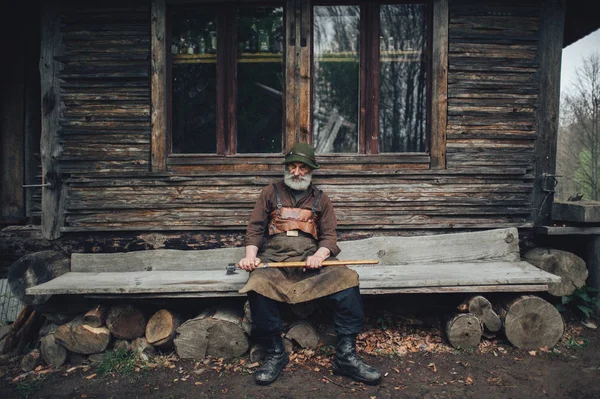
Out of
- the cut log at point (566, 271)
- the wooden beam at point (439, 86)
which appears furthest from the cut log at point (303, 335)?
the cut log at point (566, 271)

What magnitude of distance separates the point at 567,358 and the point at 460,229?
1593mm

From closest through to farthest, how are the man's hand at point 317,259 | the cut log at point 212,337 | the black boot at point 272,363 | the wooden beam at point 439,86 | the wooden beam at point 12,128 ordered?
the black boot at point 272,363 < the man's hand at point 317,259 < the cut log at point 212,337 < the wooden beam at point 439,86 < the wooden beam at point 12,128

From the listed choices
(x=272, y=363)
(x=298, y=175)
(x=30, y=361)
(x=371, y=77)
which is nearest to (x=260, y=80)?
(x=371, y=77)

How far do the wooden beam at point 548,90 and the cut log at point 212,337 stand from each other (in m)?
3.55

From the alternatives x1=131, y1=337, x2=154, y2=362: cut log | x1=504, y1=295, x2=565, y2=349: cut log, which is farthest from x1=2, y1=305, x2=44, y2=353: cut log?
x1=504, y1=295, x2=565, y2=349: cut log

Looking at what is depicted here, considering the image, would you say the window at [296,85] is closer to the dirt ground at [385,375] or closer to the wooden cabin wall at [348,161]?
the wooden cabin wall at [348,161]

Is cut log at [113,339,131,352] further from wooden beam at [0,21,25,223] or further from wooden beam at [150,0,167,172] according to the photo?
wooden beam at [0,21,25,223]

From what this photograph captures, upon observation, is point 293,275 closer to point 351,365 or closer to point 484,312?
point 351,365

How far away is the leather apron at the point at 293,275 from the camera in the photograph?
3594mm

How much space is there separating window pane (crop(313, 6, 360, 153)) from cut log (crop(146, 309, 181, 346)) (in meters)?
2.41

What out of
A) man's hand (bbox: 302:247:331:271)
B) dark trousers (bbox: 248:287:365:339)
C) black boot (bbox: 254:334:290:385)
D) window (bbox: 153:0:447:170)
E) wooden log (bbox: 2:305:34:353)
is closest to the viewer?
black boot (bbox: 254:334:290:385)

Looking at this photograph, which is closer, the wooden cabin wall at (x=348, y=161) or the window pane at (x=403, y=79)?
the wooden cabin wall at (x=348, y=161)

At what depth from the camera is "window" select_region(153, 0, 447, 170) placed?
189 inches

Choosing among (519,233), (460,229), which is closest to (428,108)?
(460,229)
